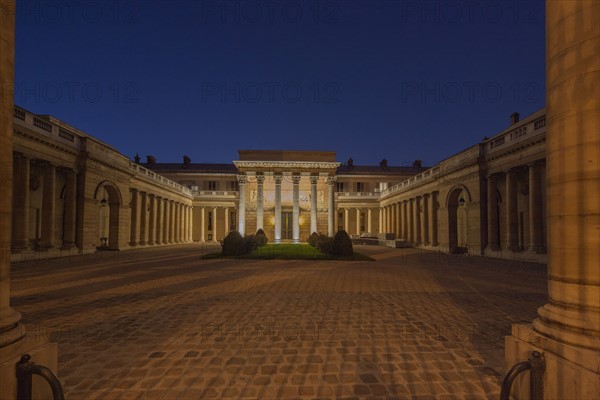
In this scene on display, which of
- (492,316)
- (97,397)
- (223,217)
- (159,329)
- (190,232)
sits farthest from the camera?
(223,217)

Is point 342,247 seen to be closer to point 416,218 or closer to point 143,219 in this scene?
point 416,218

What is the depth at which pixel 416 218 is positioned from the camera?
41281 millimetres

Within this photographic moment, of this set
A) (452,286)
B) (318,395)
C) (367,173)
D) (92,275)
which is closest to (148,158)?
(367,173)

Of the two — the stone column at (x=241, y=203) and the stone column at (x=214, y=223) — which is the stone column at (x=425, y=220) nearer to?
the stone column at (x=241, y=203)

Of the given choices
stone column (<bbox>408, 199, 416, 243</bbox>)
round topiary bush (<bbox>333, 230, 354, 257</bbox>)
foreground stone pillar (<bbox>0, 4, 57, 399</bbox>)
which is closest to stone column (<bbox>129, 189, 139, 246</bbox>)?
round topiary bush (<bbox>333, 230, 354, 257</bbox>)

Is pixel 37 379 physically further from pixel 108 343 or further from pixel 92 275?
pixel 92 275

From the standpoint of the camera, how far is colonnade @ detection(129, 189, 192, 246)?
36.6m

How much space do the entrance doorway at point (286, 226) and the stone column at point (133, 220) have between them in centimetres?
2698

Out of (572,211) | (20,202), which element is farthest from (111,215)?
(572,211)

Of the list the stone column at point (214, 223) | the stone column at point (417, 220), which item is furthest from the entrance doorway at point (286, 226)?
the stone column at point (417, 220)

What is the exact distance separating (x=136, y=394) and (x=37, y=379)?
1.11 meters

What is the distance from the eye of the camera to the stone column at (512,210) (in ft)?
79.5

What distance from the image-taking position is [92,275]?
14758mm

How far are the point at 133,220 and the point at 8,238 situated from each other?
116 feet
